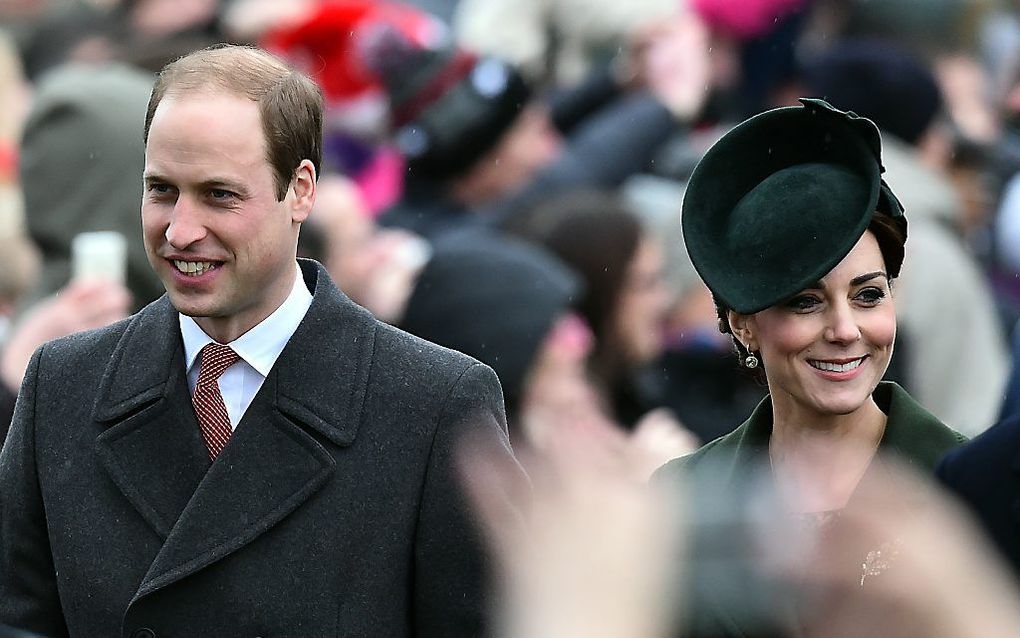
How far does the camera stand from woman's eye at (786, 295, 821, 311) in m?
3.30

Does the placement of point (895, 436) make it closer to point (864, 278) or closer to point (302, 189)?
point (864, 278)

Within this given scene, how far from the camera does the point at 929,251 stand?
6.13 meters

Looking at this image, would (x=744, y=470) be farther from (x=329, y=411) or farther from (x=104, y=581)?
(x=104, y=581)

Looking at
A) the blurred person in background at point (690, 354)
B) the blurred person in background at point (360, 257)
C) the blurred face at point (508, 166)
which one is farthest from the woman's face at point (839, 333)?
the blurred face at point (508, 166)

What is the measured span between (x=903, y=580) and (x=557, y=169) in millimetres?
5484

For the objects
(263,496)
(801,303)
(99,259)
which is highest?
(801,303)

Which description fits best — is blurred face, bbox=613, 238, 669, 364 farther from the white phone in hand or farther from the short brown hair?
the short brown hair

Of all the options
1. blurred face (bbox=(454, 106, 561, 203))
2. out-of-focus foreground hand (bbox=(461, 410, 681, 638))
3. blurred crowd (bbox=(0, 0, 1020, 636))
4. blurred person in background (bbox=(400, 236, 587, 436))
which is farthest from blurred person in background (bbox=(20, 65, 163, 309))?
out-of-focus foreground hand (bbox=(461, 410, 681, 638))

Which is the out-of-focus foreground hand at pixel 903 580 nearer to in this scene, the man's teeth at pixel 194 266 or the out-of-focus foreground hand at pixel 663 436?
the man's teeth at pixel 194 266

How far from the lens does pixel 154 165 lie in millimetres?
3270

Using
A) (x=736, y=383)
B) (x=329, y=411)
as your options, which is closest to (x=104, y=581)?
(x=329, y=411)

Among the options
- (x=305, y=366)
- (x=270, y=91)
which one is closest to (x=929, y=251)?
(x=305, y=366)

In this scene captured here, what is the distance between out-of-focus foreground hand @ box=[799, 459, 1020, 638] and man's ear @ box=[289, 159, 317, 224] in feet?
5.78

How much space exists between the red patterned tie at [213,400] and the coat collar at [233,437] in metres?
0.02
